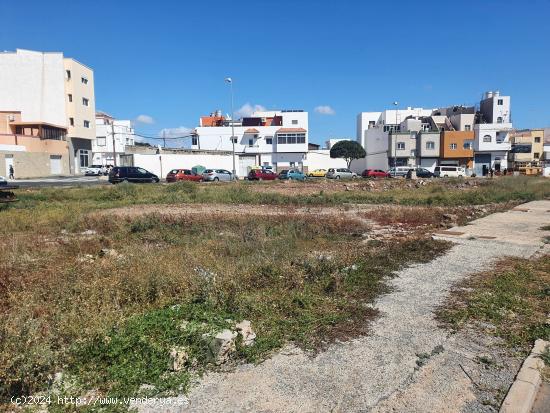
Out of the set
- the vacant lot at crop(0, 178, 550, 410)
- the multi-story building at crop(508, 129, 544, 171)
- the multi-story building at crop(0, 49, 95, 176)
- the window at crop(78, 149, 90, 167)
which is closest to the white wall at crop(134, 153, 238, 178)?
the multi-story building at crop(0, 49, 95, 176)

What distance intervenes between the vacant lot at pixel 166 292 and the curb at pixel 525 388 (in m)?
1.73

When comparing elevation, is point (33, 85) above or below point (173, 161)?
above

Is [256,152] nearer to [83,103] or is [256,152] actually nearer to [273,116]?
[273,116]

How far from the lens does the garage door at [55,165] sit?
52625mm

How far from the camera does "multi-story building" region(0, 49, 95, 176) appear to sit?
54.7 metres

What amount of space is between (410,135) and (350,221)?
59.3 meters

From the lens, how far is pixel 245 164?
65.2 metres

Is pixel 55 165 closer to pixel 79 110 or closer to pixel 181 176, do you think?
pixel 79 110

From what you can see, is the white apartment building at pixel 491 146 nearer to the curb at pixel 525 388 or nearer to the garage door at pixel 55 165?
the garage door at pixel 55 165

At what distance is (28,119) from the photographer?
5503 centimetres

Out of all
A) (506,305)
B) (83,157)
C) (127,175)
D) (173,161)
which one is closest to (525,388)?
(506,305)

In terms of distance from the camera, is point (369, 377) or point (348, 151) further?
point (348, 151)

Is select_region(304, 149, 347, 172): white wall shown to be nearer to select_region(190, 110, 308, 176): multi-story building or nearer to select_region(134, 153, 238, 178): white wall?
select_region(190, 110, 308, 176): multi-story building

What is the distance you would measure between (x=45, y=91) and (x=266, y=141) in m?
34.2
